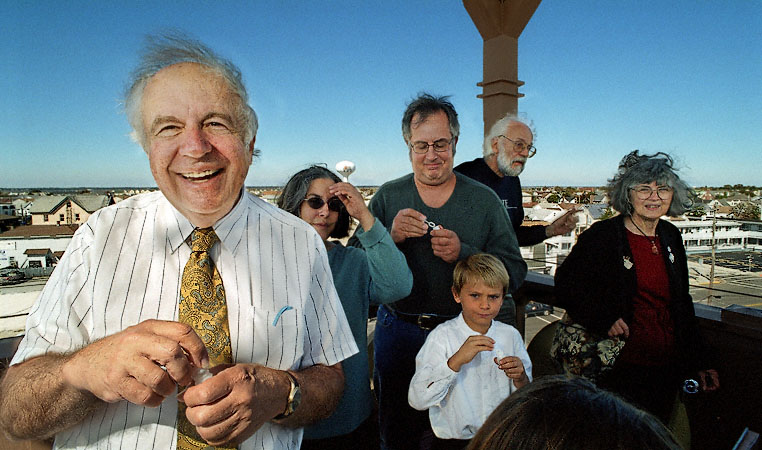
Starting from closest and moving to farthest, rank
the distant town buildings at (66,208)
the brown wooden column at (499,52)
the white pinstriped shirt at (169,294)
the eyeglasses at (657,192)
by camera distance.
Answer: the white pinstriped shirt at (169,294)
the distant town buildings at (66,208)
the eyeglasses at (657,192)
the brown wooden column at (499,52)

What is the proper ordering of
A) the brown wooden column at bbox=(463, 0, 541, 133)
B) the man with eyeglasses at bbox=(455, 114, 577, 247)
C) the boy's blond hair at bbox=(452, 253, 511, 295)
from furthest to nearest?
the brown wooden column at bbox=(463, 0, 541, 133), the man with eyeglasses at bbox=(455, 114, 577, 247), the boy's blond hair at bbox=(452, 253, 511, 295)

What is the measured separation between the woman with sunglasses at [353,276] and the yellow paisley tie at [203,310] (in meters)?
0.68

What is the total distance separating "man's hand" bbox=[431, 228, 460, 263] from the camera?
5.61 feet

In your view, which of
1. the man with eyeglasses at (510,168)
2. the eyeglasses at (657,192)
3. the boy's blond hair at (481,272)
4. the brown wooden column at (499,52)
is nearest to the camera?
the boy's blond hair at (481,272)

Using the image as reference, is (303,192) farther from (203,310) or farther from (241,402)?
(241,402)

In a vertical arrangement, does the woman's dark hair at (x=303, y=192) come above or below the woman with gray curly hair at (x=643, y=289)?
above

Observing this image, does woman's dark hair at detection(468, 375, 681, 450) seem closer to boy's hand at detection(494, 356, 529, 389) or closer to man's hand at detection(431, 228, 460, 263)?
boy's hand at detection(494, 356, 529, 389)

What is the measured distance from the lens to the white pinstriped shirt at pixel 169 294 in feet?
2.66

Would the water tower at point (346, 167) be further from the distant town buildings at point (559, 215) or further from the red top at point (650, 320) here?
the red top at point (650, 320)

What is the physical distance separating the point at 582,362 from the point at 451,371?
0.77 meters

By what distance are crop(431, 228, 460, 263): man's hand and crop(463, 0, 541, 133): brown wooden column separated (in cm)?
323

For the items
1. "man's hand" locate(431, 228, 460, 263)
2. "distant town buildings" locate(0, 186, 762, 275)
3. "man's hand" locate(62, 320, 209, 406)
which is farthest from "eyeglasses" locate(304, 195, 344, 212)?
"man's hand" locate(62, 320, 209, 406)

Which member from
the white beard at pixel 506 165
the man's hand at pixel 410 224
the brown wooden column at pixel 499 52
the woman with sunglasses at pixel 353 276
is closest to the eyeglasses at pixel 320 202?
the woman with sunglasses at pixel 353 276

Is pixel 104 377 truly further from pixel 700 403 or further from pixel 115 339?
pixel 700 403
